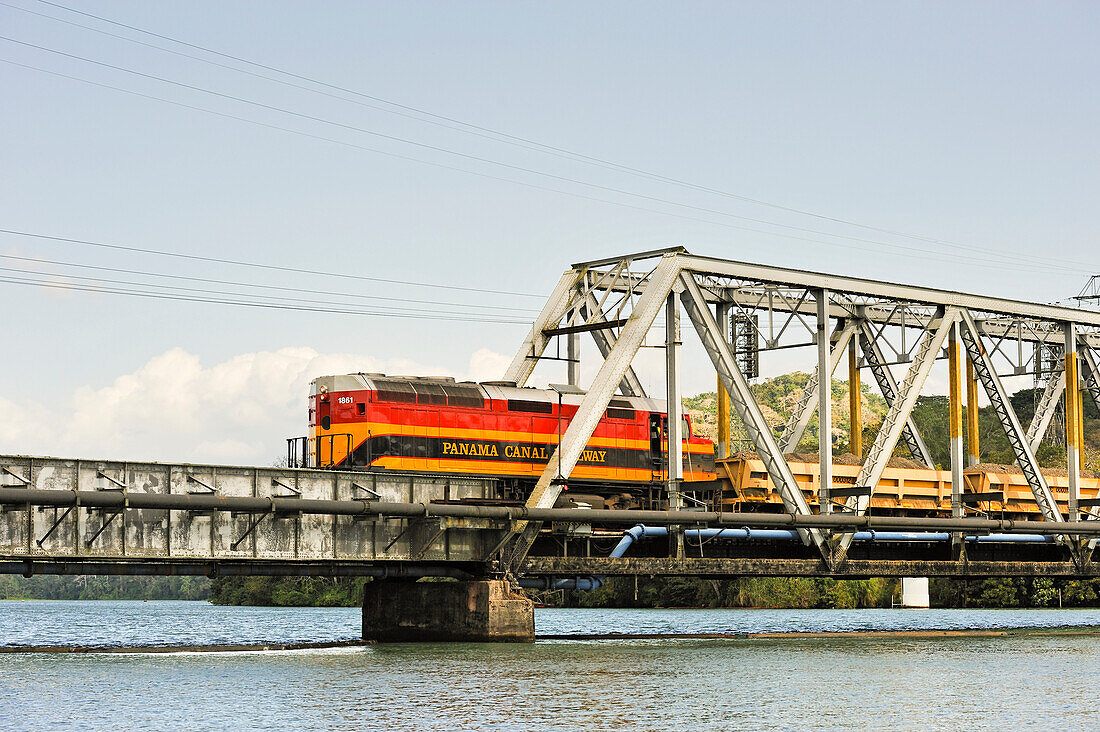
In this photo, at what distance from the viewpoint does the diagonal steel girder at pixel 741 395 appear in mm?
50094

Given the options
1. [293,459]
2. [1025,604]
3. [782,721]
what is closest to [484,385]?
[293,459]

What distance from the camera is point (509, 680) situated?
111 ft

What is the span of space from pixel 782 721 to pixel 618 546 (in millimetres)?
18941

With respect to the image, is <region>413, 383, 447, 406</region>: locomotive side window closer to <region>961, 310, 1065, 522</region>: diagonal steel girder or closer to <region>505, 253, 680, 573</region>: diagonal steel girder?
<region>505, 253, 680, 573</region>: diagonal steel girder

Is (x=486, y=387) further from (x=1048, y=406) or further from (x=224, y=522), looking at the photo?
(x=1048, y=406)

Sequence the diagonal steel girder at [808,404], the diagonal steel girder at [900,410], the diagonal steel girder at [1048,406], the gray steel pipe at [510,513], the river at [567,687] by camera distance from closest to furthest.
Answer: the river at [567,687]
the gray steel pipe at [510,513]
the diagonal steel girder at [900,410]
the diagonal steel girder at [808,404]
the diagonal steel girder at [1048,406]

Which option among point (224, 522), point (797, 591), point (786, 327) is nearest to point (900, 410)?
point (786, 327)

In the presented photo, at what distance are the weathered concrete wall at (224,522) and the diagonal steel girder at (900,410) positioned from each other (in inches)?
677

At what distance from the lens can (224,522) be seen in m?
40.7

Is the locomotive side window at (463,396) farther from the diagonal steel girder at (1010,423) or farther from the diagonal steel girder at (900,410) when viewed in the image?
the diagonal steel girder at (1010,423)

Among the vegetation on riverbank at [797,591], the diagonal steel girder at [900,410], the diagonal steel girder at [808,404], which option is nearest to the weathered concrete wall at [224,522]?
the diagonal steel girder at [900,410]

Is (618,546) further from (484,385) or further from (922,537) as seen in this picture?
(922,537)

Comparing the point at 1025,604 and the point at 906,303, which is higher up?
the point at 906,303

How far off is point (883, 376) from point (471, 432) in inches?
1079
